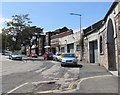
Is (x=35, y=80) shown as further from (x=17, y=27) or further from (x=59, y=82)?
(x=17, y=27)

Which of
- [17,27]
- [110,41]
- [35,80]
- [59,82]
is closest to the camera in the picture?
[59,82]

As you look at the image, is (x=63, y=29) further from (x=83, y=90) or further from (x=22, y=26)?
(x=83, y=90)

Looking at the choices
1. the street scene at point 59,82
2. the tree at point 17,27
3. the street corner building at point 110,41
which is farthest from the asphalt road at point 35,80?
the tree at point 17,27

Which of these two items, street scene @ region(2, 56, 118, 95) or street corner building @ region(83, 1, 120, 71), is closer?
street scene @ region(2, 56, 118, 95)

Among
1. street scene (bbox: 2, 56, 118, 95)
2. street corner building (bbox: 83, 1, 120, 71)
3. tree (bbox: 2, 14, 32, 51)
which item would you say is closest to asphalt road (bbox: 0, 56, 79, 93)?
street scene (bbox: 2, 56, 118, 95)

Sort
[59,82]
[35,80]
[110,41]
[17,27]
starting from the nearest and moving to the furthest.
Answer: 1. [59,82]
2. [35,80]
3. [110,41]
4. [17,27]

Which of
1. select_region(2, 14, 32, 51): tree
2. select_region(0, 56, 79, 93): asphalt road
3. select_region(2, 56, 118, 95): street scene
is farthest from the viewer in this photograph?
select_region(2, 14, 32, 51): tree

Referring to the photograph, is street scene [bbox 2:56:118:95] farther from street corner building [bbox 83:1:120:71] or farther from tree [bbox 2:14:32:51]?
tree [bbox 2:14:32:51]

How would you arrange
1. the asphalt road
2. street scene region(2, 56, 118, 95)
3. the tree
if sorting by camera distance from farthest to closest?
the tree → the asphalt road → street scene region(2, 56, 118, 95)

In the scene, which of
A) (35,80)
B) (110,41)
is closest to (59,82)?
(35,80)

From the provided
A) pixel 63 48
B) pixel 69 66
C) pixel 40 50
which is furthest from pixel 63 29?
pixel 69 66

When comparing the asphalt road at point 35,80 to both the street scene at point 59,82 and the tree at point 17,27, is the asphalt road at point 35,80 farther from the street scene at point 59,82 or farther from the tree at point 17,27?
the tree at point 17,27

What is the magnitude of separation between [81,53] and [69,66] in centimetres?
1525

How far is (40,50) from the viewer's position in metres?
105
